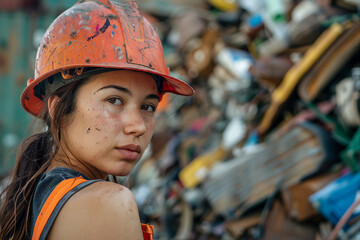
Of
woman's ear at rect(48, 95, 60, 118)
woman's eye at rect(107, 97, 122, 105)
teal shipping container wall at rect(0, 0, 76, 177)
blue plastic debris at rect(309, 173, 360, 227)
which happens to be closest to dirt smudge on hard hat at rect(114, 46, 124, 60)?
woman's eye at rect(107, 97, 122, 105)

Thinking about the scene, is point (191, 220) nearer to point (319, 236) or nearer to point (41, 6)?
point (319, 236)

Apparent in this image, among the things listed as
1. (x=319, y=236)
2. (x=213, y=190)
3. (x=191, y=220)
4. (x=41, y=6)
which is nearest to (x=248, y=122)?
(x=213, y=190)

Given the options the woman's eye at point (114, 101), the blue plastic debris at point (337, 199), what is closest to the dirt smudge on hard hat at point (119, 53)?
the woman's eye at point (114, 101)

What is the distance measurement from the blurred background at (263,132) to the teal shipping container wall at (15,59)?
12.7 ft

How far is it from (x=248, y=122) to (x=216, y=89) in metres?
1.55

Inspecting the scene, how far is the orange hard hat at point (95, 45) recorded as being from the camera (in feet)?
4.01

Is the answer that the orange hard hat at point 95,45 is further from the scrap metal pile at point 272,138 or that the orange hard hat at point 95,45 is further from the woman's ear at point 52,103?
the scrap metal pile at point 272,138

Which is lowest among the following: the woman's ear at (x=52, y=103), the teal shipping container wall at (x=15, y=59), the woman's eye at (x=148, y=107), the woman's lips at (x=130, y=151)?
the teal shipping container wall at (x=15, y=59)

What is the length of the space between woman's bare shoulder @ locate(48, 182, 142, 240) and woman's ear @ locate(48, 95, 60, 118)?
43 cm

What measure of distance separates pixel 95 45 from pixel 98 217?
0.57 meters

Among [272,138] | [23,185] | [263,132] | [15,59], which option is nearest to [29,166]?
[23,185]

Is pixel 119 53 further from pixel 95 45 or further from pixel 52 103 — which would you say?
pixel 52 103

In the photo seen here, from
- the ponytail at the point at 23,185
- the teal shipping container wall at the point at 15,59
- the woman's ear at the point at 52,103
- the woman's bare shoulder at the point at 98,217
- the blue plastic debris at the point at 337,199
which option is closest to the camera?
the woman's bare shoulder at the point at 98,217

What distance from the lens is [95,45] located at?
1.24m
